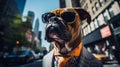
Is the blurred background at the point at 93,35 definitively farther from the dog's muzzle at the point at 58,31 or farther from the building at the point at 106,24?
the dog's muzzle at the point at 58,31

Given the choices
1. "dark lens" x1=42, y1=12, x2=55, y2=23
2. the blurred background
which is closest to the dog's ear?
"dark lens" x1=42, y1=12, x2=55, y2=23

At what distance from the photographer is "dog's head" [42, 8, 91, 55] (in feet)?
4.96

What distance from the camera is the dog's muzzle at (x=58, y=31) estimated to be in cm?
150

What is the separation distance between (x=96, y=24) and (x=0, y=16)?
62.5ft

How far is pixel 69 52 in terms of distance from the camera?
1534 mm

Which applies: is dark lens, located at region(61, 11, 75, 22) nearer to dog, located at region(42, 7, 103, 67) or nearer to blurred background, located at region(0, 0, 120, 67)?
dog, located at region(42, 7, 103, 67)

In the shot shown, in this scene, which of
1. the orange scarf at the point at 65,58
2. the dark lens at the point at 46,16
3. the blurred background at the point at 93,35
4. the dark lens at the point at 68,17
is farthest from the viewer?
the blurred background at the point at 93,35

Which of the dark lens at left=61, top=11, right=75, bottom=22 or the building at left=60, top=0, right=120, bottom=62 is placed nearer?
the dark lens at left=61, top=11, right=75, bottom=22

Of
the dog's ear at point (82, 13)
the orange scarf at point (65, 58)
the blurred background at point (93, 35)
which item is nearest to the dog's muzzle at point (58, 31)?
the orange scarf at point (65, 58)

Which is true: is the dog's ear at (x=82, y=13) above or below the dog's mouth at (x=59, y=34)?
above

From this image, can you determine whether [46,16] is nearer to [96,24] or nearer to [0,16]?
[96,24]

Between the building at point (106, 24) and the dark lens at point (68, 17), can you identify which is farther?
the building at point (106, 24)

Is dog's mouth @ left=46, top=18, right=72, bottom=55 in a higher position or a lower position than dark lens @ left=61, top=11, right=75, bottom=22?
lower

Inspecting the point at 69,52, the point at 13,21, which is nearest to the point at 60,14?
the point at 69,52
